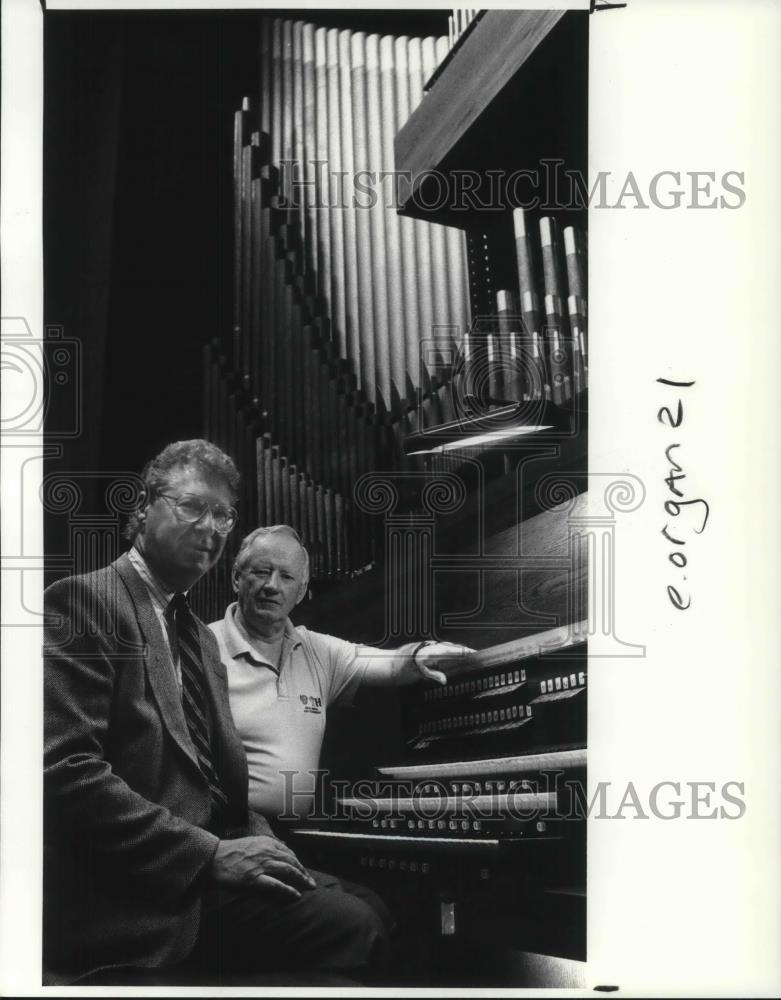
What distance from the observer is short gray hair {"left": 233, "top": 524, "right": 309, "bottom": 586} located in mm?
3189

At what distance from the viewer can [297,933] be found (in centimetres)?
311

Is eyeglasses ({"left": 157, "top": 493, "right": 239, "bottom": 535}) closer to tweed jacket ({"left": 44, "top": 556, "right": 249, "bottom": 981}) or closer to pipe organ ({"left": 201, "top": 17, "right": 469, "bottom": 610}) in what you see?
pipe organ ({"left": 201, "top": 17, "right": 469, "bottom": 610})

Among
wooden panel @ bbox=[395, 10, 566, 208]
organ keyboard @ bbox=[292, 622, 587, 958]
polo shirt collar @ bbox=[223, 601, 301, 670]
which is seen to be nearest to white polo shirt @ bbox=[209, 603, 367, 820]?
polo shirt collar @ bbox=[223, 601, 301, 670]

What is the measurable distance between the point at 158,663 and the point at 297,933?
71 cm

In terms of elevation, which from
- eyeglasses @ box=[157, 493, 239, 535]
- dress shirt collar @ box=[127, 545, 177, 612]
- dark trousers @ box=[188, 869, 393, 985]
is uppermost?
eyeglasses @ box=[157, 493, 239, 535]

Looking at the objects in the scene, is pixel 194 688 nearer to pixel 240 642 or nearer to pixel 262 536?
pixel 240 642

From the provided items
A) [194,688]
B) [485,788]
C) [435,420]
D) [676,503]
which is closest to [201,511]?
[194,688]

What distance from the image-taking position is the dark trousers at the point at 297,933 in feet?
10.2

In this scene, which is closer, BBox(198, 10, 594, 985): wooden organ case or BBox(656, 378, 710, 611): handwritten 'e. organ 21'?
BBox(198, 10, 594, 985): wooden organ case

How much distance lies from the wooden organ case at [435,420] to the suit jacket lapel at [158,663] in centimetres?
14

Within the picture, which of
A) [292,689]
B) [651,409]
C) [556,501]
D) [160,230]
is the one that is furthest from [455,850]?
[160,230]

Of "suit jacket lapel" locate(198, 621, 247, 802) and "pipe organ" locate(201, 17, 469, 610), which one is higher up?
"pipe organ" locate(201, 17, 469, 610)

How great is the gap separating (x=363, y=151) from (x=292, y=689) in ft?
4.30

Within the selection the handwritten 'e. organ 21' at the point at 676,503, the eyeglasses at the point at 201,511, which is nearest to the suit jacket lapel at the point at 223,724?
the eyeglasses at the point at 201,511
